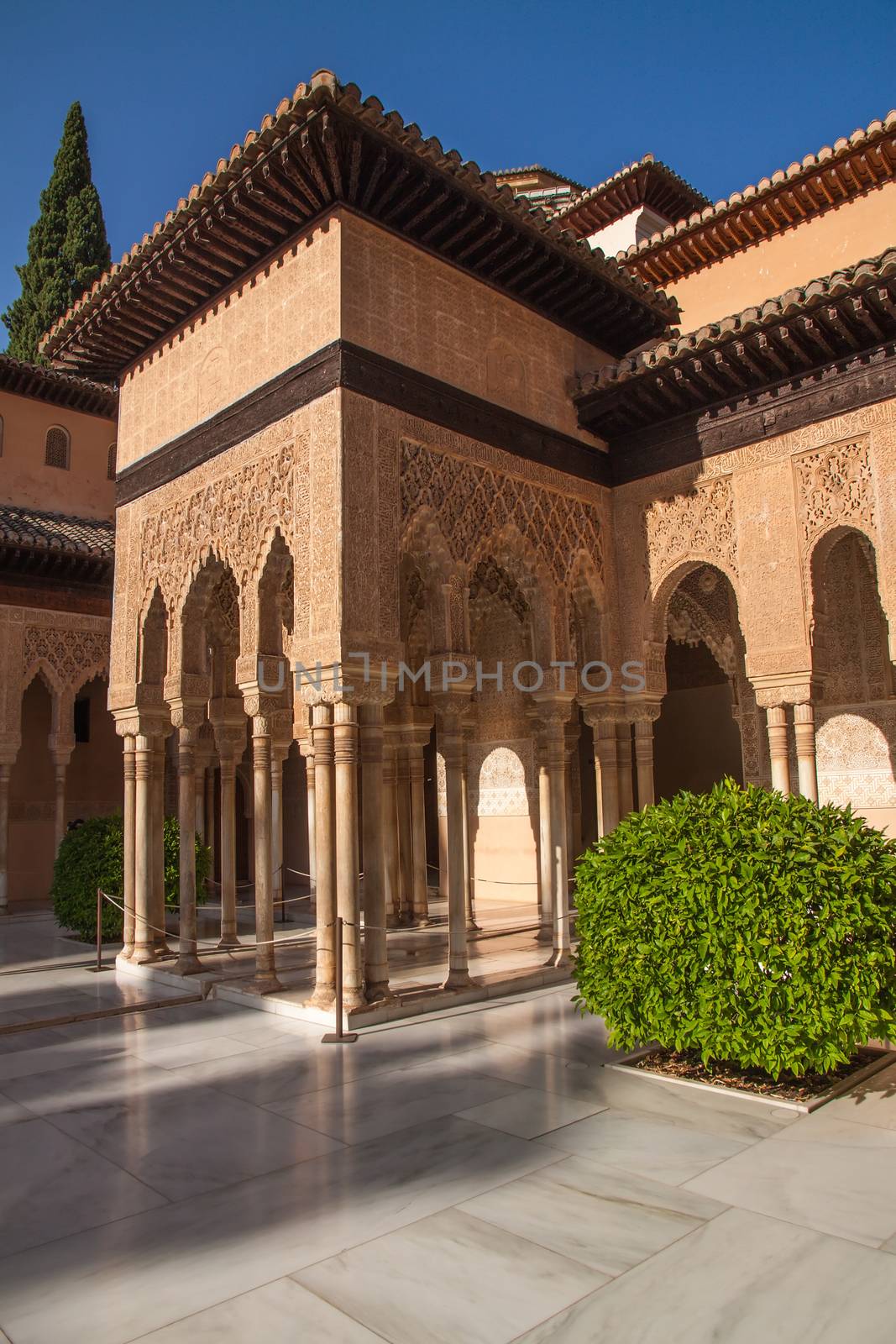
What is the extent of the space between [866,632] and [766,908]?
21.0ft

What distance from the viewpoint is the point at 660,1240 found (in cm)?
346

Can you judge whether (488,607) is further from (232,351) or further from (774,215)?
(774,215)

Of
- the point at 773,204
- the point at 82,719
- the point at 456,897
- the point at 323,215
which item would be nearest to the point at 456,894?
the point at 456,897

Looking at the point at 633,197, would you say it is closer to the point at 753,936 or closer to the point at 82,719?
the point at 753,936

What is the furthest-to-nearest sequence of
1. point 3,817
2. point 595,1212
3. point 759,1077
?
point 3,817
point 759,1077
point 595,1212

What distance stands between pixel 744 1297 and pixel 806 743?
5774 mm

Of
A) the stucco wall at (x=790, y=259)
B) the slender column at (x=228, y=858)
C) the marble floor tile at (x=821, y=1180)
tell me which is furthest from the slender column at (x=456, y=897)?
the stucco wall at (x=790, y=259)

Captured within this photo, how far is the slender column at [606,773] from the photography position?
966cm

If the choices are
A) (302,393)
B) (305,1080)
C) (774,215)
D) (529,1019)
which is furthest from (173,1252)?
(774,215)

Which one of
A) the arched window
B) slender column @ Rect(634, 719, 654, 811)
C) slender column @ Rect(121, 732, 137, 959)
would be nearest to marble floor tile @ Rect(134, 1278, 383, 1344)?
slender column @ Rect(634, 719, 654, 811)

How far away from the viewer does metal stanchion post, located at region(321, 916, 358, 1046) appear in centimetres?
653

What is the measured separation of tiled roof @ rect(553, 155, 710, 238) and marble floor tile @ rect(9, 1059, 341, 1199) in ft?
42.8

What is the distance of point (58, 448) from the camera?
58.7 feet

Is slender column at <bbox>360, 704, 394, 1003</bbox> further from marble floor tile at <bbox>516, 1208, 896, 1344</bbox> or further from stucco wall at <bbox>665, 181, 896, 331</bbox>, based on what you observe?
stucco wall at <bbox>665, 181, 896, 331</bbox>
